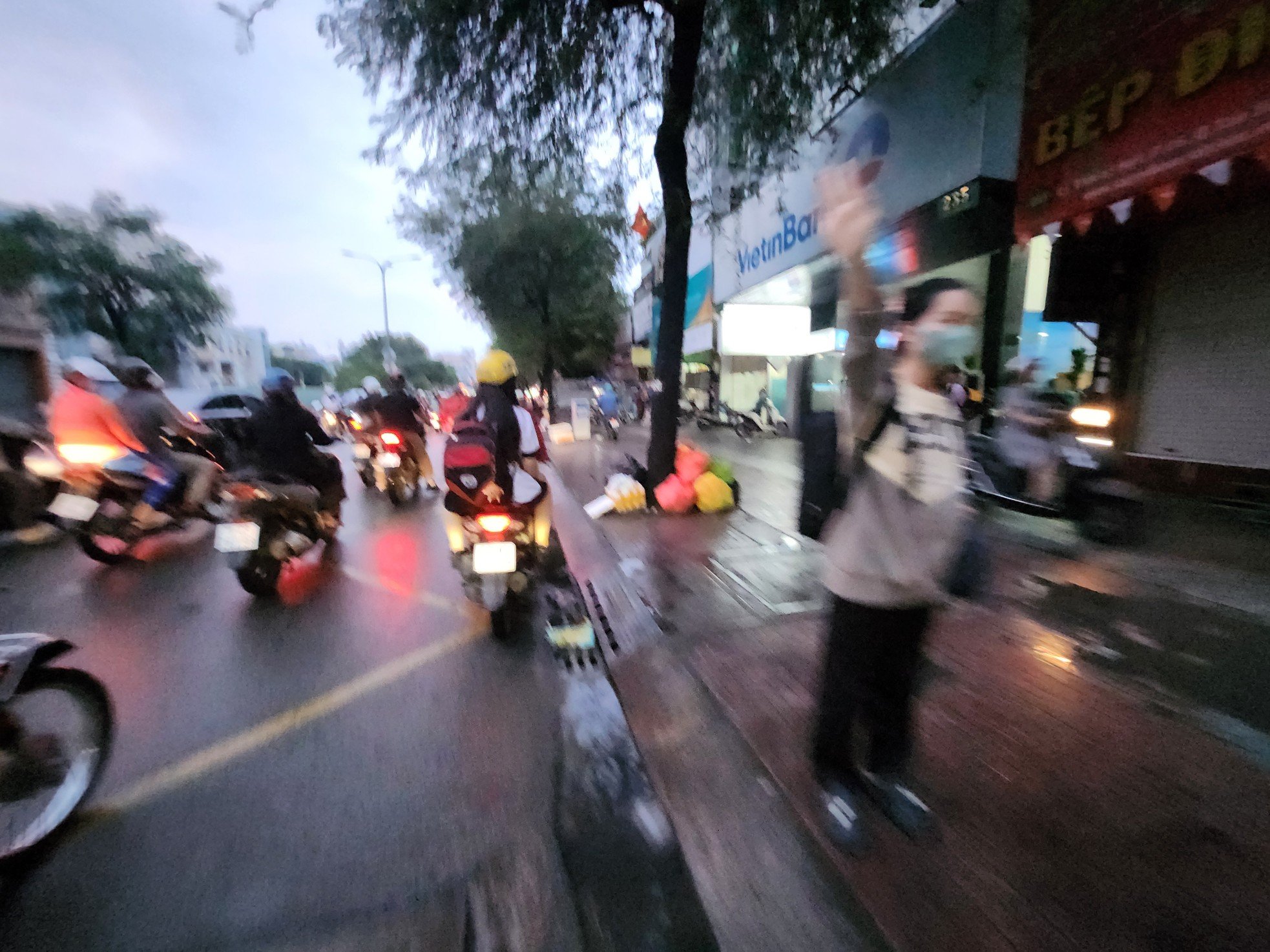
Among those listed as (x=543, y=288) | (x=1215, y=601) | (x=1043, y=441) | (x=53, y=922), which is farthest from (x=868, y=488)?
(x=543, y=288)

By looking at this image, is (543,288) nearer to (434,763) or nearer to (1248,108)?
(1248,108)

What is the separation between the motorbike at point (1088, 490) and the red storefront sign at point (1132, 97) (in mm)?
2530

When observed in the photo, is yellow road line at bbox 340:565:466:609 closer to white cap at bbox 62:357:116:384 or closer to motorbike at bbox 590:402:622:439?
white cap at bbox 62:357:116:384

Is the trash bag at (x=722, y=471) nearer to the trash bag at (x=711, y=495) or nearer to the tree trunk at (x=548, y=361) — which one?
the trash bag at (x=711, y=495)

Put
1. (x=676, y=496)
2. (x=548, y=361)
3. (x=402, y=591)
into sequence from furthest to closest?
1. (x=548, y=361)
2. (x=676, y=496)
3. (x=402, y=591)

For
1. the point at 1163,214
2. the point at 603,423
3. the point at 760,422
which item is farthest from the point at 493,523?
the point at 603,423

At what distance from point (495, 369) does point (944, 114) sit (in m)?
8.04

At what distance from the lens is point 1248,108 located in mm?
5305

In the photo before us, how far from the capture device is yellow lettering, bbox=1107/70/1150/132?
6270mm

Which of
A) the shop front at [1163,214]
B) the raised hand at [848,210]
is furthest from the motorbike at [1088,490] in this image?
the raised hand at [848,210]

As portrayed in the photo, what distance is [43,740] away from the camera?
2.46 metres

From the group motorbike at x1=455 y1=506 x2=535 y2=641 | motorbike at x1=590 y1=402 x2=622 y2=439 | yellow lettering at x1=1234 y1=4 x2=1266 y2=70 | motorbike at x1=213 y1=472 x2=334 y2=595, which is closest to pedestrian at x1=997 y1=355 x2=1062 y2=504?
yellow lettering at x1=1234 y1=4 x2=1266 y2=70

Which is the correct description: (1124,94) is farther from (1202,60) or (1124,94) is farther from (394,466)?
(394,466)

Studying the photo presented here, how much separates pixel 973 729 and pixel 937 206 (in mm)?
8476
